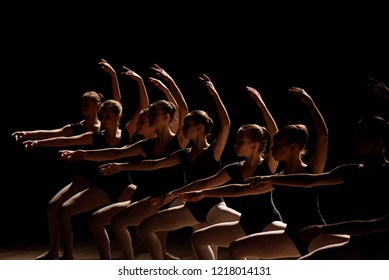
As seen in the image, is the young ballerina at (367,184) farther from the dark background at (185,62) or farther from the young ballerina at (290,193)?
the dark background at (185,62)

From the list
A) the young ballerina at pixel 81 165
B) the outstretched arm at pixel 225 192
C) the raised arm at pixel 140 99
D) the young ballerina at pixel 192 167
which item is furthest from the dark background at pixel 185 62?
the outstretched arm at pixel 225 192

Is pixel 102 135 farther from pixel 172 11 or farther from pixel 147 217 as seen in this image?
pixel 172 11

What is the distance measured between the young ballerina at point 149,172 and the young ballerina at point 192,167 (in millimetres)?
131

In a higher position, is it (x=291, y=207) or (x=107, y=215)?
(x=291, y=207)

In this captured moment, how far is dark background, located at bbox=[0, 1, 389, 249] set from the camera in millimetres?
5535

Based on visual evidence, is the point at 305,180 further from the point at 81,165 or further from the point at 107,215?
the point at 81,165

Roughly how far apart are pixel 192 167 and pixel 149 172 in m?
0.47

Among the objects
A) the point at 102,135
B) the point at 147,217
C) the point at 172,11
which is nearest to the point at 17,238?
the point at 102,135

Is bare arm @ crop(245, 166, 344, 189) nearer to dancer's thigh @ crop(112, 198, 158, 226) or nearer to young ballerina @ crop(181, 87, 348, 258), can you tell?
young ballerina @ crop(181, 87, 348, 258)

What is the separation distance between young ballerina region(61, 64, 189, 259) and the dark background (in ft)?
4.94

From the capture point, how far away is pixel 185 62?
6145 mm

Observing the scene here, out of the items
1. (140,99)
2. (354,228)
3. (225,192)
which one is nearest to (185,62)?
(140,99)

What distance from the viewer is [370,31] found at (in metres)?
5.34

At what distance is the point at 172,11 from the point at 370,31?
1.80 metres
